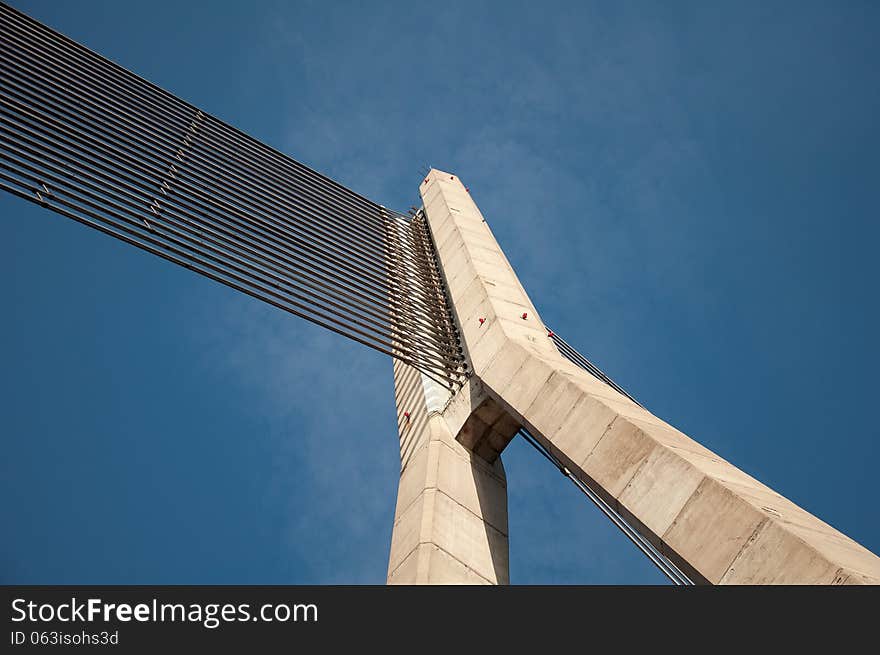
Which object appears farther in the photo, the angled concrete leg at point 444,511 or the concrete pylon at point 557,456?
the angled concrete leg at point 444,511

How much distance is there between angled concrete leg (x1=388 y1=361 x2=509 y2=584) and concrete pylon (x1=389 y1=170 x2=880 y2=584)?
22 millimetres

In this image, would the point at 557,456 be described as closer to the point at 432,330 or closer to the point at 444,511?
the point at 444,511

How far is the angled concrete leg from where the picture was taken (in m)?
10.4

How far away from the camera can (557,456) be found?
9.44 m

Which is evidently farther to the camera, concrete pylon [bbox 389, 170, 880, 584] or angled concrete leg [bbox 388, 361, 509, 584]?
angled concrete leg [bbox 388, 361, 509, 584]

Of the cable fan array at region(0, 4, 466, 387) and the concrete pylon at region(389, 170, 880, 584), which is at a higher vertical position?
the cable fan array at region(0, 4, 466, 387)

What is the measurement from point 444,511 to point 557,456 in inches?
96.0

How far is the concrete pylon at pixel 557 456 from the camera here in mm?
6605

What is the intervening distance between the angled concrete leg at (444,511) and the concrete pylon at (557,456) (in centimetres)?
2

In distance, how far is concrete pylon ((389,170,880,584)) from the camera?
6.61 m

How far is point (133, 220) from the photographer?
36.9ft

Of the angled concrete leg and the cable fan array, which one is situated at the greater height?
the cable fan array
